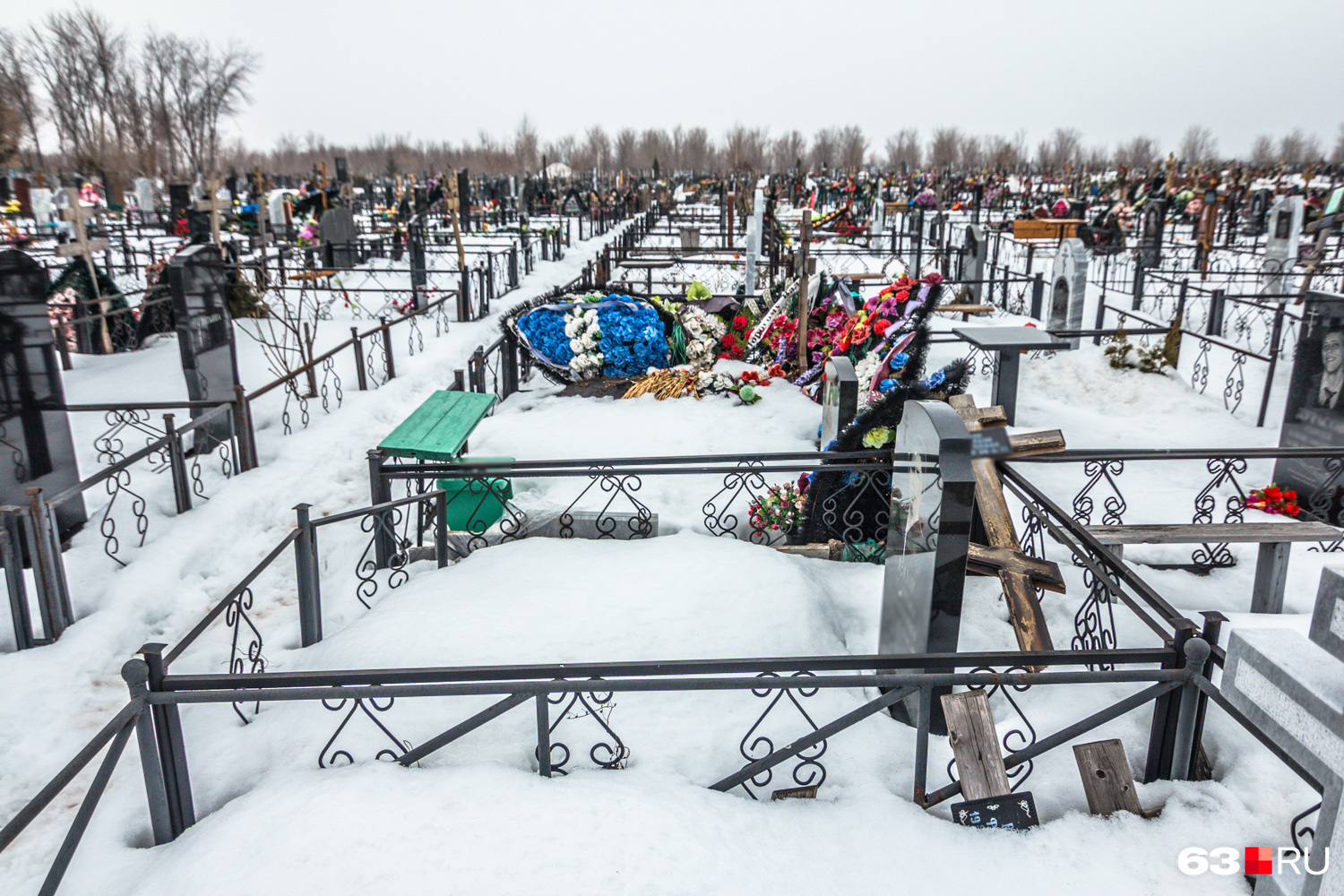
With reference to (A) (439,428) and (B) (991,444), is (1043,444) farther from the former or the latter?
(A) (439,428)

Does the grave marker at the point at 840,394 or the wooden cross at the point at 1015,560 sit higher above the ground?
the grave marker at the point at 840,394

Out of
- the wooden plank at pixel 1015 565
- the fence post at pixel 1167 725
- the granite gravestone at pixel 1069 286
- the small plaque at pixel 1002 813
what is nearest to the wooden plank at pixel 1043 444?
the wooden plank at pixel 1015 565

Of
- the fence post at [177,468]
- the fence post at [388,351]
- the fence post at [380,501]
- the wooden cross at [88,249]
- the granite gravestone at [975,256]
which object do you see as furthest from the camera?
the granite gravestone at [975,256]

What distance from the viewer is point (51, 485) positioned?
6.37 m

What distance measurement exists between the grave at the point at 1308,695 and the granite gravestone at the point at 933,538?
115cm

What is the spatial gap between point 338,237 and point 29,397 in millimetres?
14674

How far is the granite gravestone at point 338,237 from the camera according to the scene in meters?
19.6

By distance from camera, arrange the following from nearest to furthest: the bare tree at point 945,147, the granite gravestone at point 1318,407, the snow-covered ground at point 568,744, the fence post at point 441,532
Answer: the snow-covered ground at point 568,744
the fence post at point 441,532
the granite gravestone at point 1318,407
the bare tree at point 945,147

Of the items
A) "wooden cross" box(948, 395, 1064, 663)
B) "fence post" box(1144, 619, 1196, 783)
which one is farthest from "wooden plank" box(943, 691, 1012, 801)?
"wooden cross" box(948, 395, 1064, 663)

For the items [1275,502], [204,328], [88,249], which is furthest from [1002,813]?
[88,249]

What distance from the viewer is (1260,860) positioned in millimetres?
2648

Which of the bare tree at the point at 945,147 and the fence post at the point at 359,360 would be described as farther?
the bare tree at the point at 945,147

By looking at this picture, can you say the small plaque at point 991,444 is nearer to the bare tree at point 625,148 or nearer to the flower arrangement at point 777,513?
the flower arrangement at point 777,513

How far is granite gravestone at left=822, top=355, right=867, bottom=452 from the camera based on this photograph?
658 cm
